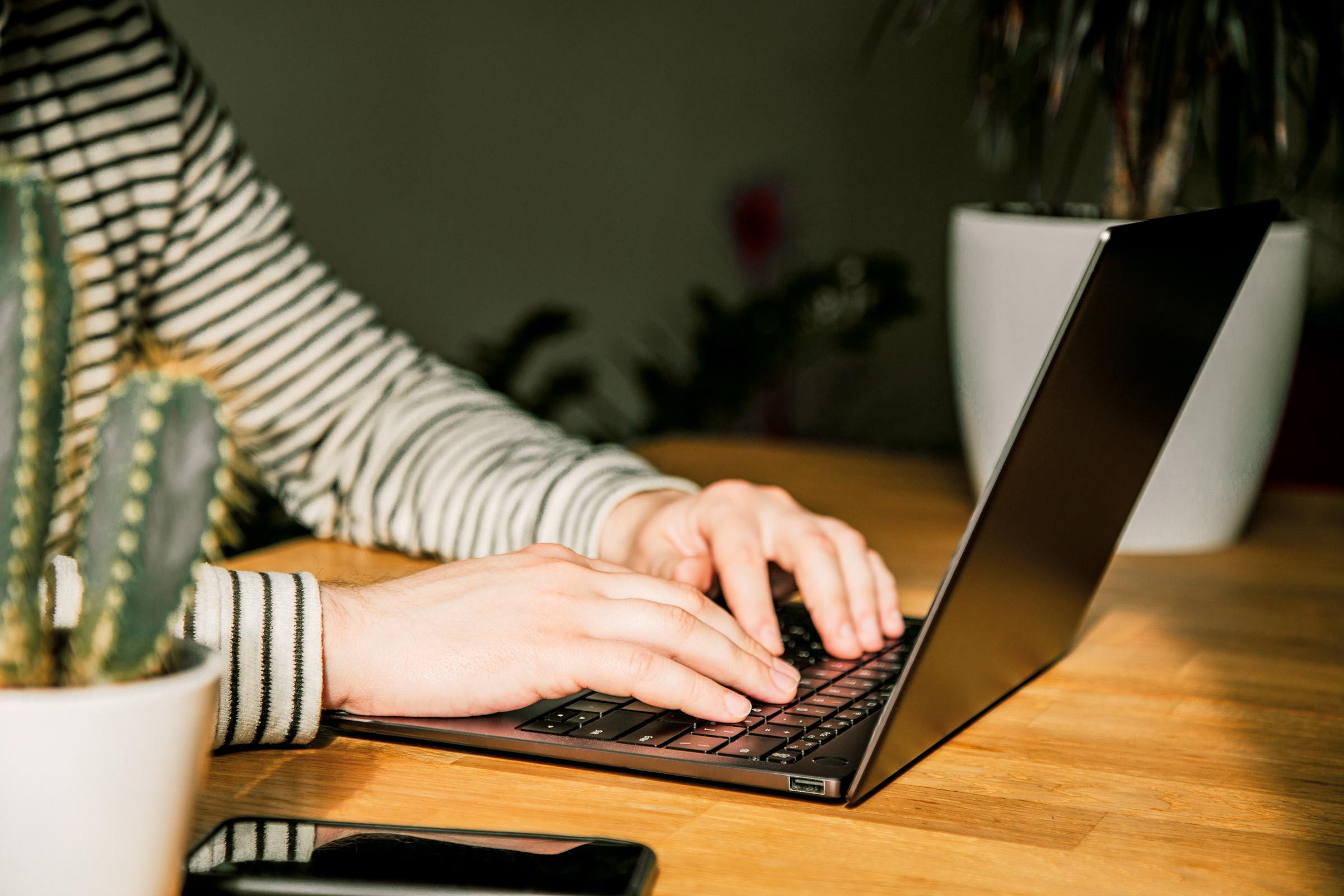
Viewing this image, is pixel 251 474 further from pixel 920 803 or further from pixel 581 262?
pixel 581 262

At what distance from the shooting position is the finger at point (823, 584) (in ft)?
2.57

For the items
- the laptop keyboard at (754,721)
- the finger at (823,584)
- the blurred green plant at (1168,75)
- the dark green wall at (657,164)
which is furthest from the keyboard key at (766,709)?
the dark green wall at (657,164)

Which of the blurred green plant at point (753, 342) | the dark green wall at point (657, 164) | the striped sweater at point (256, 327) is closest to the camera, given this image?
the striped sweater at point (256, 327)

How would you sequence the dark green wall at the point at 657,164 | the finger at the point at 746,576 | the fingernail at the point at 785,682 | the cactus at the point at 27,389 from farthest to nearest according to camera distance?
the dark green wall at the point at 657,164, the finger at the point at 746,576, the fingernail at the point at 785,682, the cactus at the point at 27,389

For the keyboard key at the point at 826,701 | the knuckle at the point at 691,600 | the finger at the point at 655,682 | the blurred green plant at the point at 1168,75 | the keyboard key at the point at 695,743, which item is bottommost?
the keyboard key at the point at 826,701

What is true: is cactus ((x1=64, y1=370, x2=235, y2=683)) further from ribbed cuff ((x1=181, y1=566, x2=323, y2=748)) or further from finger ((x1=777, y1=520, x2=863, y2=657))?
finger ((x1=777, y1=520, x2=863, y2=657))

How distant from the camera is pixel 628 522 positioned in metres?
0.94

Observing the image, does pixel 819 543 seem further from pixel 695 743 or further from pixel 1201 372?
pixel 1201 372

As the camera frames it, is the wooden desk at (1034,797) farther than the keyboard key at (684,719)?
No

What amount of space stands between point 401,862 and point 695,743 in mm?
172

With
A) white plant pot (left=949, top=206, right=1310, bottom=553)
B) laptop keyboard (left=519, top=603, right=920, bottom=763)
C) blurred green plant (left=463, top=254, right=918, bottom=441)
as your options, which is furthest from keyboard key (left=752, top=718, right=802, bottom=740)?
blurred green plant (left=463, top=254, right=918, bottom=441)

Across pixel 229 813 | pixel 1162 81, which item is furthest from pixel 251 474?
pixel 1162 81

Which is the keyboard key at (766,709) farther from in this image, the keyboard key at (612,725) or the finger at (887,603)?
the finger at (887,603)

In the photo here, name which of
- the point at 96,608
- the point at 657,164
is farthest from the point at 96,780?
the point at 657,164
